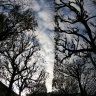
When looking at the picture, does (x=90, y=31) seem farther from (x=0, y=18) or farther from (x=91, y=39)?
(x=0, y=18)

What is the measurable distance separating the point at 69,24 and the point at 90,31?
206 cm

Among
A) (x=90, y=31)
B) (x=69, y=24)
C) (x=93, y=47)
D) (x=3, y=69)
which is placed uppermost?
(x=3, y=69)

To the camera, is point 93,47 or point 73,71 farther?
point 73,71

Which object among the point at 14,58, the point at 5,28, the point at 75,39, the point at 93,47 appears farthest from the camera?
the point at 14,58

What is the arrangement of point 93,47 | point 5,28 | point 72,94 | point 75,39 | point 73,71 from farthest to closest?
point 72,94 < point 73,71 < point 5,28 < point 75,39 < point 93,47

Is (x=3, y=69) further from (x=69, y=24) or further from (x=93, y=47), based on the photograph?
(x=93, y=47)

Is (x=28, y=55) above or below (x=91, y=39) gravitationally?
above

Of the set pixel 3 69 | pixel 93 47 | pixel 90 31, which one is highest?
pixel 3 69

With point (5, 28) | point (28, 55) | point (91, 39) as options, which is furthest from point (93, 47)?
point (28, 55)

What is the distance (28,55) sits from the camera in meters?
29.3

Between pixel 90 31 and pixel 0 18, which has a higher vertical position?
pixel 0 18

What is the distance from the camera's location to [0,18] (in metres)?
17.3

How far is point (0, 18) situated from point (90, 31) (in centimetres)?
728

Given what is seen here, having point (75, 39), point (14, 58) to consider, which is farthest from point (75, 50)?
point (14, 58)
